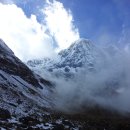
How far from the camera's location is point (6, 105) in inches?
2522

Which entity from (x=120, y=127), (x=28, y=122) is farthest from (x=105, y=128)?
(x=28, y=122)

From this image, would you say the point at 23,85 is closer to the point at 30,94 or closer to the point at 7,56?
the point at 30,94

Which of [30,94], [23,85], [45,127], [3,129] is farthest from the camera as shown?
[23,85]

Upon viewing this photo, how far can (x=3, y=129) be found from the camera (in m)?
41.5

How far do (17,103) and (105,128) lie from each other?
21402 millimetres

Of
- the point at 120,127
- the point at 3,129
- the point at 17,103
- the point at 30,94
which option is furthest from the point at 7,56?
the point at 3,129

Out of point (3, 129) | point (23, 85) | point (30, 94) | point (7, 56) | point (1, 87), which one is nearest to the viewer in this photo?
point (3, 129)

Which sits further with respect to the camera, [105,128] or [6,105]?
[105,128]

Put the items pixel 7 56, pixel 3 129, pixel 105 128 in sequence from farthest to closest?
1. pixel 7 56
2. pixel 105 128
3. pixel 3 129

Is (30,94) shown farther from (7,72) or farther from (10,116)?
(10,116)

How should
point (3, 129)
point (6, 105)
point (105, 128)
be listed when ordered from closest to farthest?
point (3, 129) → point (6, 105) → point (105, 128)

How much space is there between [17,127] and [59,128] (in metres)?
9.98

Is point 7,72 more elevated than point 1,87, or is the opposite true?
point 7,72

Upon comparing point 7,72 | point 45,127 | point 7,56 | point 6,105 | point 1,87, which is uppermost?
point 7,56
